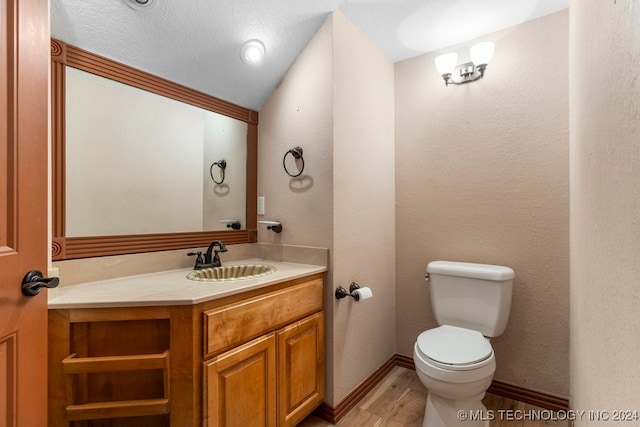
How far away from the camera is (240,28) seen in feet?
5.33

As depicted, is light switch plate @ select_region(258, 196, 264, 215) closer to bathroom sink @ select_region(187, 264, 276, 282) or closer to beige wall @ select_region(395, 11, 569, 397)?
bathroom sink @ select_region(187, 264, 276, 282)

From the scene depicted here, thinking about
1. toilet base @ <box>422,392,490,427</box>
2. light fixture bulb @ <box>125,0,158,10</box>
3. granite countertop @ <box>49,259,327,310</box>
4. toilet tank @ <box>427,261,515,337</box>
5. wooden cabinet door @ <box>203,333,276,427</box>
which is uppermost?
light fixture bulb @ <box>125,0,158,10</box>

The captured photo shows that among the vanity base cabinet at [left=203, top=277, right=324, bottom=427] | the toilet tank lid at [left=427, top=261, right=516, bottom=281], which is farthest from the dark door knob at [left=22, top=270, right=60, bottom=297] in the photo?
the toilet tank lid at [left=427, top=261, right=516, bottom=281]

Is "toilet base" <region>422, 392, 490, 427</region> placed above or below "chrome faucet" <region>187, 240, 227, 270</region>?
below

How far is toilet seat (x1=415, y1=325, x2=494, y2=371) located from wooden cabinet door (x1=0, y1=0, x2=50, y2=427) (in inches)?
60.0

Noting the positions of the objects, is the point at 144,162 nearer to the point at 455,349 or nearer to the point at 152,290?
the point at 152,290

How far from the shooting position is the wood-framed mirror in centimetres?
130

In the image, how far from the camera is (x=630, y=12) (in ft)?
1.65

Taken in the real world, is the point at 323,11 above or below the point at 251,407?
above

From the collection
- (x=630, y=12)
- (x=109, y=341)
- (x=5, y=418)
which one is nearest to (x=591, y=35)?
(x=630, y=12)

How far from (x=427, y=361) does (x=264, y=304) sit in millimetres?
821

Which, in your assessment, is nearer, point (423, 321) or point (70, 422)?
point (70, 422)

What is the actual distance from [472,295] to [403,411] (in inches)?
31.1

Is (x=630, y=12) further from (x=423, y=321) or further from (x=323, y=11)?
(x=423, y=321)
